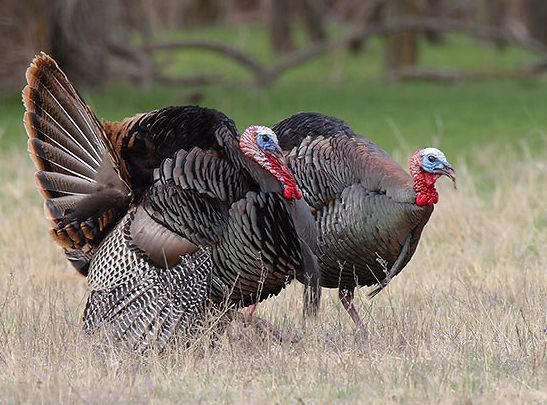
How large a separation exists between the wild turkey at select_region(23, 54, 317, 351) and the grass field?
0.25m

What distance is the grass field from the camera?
465 centimetres

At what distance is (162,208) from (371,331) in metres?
1.09

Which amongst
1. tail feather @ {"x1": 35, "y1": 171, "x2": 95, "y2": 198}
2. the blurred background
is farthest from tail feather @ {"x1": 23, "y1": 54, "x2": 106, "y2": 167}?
the blurred background

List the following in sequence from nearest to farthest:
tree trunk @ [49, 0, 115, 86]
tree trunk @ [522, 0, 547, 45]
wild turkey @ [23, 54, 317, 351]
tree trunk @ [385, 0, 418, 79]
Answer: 1. wild turkey @ [23, 54, 317, 351]
2. tree trunk @ [49, 0, 115, 86]
3. tree trunk @ [385, 0, 418, 79]
4. tree trunk @ [522, 0, 547, 45]

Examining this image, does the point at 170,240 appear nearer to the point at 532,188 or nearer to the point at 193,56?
the point at 532,188

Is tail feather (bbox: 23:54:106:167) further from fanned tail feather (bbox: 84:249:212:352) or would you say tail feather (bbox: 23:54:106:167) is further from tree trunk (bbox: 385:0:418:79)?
tree trunk (bbox: 385:0:418:79)

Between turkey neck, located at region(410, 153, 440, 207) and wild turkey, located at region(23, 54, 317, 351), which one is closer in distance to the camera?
wild turkey, located at region(23, 54, 317, 351)

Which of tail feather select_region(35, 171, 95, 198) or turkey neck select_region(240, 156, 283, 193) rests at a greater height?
tail feather select_region(35, 171, 95, 198)

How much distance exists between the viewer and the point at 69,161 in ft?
18.7

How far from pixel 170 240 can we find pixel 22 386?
3.43ft

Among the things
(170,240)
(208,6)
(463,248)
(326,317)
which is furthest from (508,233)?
(208,6)

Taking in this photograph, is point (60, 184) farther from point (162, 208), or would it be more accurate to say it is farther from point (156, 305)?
point (156, 305)

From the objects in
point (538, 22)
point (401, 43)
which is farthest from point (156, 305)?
point (538, 22)

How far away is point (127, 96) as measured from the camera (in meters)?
14.9
